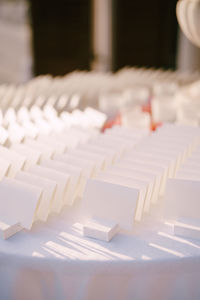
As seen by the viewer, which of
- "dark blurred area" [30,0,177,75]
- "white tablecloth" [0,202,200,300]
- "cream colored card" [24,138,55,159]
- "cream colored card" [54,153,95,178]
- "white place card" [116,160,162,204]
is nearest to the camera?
"white tablecloth" [0,202,200,300]

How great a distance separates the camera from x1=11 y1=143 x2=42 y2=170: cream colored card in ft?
6.57

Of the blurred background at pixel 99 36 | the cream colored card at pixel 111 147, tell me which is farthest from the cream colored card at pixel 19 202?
the blurred background at pixel 99 36

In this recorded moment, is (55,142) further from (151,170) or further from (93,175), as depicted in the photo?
(151,170)

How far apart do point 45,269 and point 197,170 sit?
844 mm

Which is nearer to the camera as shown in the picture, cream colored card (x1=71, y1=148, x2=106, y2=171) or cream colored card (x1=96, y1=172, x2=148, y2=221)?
cream colored card (x1=96, y1=172, x2=148, y2=221)

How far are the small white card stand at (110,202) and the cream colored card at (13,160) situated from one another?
1.41 ft

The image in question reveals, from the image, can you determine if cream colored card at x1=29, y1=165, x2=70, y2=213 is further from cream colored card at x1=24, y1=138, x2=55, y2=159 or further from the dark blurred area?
the dark blurred area

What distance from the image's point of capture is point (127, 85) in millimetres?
5133

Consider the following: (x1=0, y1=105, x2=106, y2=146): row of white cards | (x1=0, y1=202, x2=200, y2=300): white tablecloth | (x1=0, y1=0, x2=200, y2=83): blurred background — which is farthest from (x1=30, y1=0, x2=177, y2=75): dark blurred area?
(x1=0, y1=202, x2=200, y2=300): white tablecloth

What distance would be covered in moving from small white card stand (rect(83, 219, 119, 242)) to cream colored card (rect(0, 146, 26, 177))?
20.6 inches

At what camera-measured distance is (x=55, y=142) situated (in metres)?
2.27

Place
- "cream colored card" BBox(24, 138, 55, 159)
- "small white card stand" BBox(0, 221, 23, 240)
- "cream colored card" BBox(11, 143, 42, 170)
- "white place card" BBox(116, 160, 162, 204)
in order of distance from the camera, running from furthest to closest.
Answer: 1. "cream colored card" BBox(24, 138, 55, 159)
2. "cream colored card" BBox(11, 143, 42, 170)
3. "white place card" BBox(116, 160, 162, 204)
4. "small white card stand" BBox(0, 221, 23, 240)

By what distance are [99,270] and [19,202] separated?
44 centimetres

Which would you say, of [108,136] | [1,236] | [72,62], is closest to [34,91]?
[108,136]
